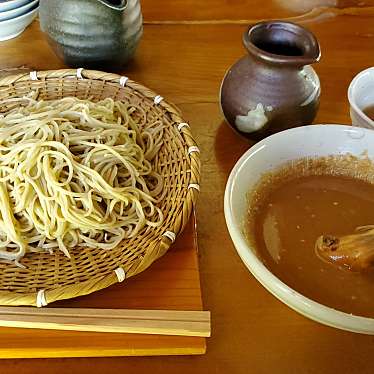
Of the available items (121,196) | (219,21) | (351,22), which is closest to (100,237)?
(121,196)

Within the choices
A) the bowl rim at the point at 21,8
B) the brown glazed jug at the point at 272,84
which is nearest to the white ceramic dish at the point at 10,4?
the bowl rim at the point at 21,8

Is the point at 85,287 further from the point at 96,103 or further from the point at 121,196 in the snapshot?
the point at 96,103

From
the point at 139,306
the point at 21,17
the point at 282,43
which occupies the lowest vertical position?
the point at 139,306

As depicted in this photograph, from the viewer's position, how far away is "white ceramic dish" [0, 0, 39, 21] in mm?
1481

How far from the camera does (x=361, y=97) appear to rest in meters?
1.23

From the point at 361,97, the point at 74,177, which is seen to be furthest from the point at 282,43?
the point at 74,177

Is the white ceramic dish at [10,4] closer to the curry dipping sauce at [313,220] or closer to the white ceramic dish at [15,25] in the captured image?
the white ceramic dish at [15,25]

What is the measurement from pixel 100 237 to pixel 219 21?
0.86m

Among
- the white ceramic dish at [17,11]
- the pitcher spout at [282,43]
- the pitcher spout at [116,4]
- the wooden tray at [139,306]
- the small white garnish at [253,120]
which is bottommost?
the wooden tray at [139,306]

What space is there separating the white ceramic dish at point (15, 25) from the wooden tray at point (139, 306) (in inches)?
30.3

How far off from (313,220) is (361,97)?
1.13ft

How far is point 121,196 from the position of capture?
1084mm

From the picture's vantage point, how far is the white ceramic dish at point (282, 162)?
2.69 ft

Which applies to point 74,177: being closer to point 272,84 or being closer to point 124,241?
point 124,241
